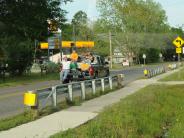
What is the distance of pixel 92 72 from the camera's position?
33594 mm

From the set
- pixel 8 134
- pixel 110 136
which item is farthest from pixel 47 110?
pixel 110 136

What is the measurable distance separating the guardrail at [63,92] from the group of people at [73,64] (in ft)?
7.49

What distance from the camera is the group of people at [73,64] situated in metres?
28.1

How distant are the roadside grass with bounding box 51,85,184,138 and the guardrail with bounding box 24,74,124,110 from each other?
80.1 inches

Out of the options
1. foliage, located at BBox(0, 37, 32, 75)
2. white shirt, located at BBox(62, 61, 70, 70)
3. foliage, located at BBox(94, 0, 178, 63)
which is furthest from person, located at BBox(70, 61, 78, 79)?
foliage, located at BBox(94, 0, 178, 63)

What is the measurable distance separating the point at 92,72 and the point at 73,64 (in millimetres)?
4327

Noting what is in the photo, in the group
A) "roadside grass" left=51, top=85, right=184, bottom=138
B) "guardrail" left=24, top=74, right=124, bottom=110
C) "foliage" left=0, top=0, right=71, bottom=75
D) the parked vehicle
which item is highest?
"foliage" left=0, top=0, right=71, bottom=75

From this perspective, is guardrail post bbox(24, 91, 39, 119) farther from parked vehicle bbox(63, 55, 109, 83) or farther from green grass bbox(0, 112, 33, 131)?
parked vehicle bbox(63, 55, 109, 83)

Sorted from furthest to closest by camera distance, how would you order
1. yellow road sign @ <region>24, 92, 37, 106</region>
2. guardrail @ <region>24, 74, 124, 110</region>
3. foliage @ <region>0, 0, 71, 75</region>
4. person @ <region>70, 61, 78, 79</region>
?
1. foliage @ <region>0, 0, 71, 75</region>
2. person @ <region>70, 61, 78, 79</region>
3. guardrail @ <region>24, 74, 124, 110</region>
4. yellow road sign @ <region>24, 92, 37, 106</region>

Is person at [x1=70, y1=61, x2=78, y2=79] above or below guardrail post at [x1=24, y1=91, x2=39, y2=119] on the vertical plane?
above

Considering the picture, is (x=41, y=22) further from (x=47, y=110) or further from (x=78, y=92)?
(x=47, y=110)

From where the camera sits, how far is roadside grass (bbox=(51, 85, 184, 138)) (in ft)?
39.3

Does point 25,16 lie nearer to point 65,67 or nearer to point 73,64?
point 73,64

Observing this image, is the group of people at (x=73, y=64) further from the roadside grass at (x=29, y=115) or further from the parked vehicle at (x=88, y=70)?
the roadside grass at (x=29, y=115)
